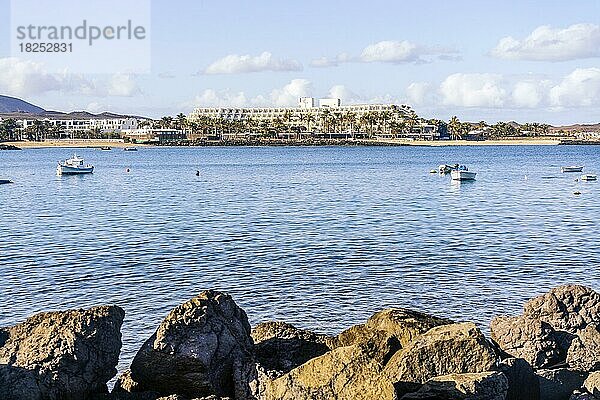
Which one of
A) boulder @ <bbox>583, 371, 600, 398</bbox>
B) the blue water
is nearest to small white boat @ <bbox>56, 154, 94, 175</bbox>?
the blue water

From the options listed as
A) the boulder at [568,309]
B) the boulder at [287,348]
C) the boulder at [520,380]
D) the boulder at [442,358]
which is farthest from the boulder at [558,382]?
the boulder at [287,348]

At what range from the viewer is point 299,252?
95.1 ft

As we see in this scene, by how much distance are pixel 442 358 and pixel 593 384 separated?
1712mm

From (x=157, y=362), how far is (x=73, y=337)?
94cm

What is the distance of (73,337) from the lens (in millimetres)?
9180

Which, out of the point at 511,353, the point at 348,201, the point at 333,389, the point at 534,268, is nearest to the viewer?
the point at 333,389

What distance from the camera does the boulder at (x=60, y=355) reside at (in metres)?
8.66

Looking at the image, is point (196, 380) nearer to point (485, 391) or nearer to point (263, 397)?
point (263, 397)

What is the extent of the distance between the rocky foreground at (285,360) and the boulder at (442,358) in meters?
0.01

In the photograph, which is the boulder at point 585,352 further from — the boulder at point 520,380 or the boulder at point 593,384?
the boulder at point 520,380

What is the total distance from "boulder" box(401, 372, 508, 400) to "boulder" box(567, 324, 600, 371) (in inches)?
98.7

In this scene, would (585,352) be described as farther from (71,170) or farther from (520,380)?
(71,170)

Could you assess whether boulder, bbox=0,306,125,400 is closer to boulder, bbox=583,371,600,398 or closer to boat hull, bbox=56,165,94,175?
boulder, bbox=583,371,600,398

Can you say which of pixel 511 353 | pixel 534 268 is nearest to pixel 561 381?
pixel 511 353
